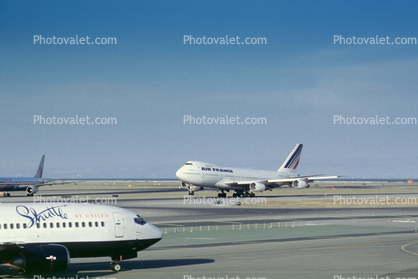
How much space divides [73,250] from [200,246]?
43.9ft

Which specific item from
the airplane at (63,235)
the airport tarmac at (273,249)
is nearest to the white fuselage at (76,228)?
the airplane at (63,235)

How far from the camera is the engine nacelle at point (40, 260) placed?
23891 millimetres

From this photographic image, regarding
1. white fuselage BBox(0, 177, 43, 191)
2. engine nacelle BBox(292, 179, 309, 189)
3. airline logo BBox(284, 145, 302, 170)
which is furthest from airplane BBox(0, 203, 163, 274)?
airline logo BBox(284, 145, 302, 170)

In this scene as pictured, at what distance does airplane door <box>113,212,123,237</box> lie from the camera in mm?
27547

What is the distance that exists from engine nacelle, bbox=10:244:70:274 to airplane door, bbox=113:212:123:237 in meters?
3.37

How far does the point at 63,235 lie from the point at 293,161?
3943 inches

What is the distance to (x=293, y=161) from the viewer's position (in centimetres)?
12262

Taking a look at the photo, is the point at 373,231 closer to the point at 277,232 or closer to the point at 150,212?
the point at 277,232

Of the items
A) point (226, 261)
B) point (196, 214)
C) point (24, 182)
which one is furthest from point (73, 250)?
point (24, 182)

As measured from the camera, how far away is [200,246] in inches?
1505

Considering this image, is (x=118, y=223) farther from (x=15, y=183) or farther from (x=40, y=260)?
(x=15, y=183)

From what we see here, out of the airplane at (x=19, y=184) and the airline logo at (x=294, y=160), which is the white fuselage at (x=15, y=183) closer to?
the airplane at (x=19, y=184)

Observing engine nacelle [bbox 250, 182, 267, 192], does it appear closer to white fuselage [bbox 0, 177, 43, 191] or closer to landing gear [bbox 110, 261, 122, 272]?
white fuselage [bbox 0, 177, 43, 191]

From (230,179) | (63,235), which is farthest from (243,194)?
(63,235)
